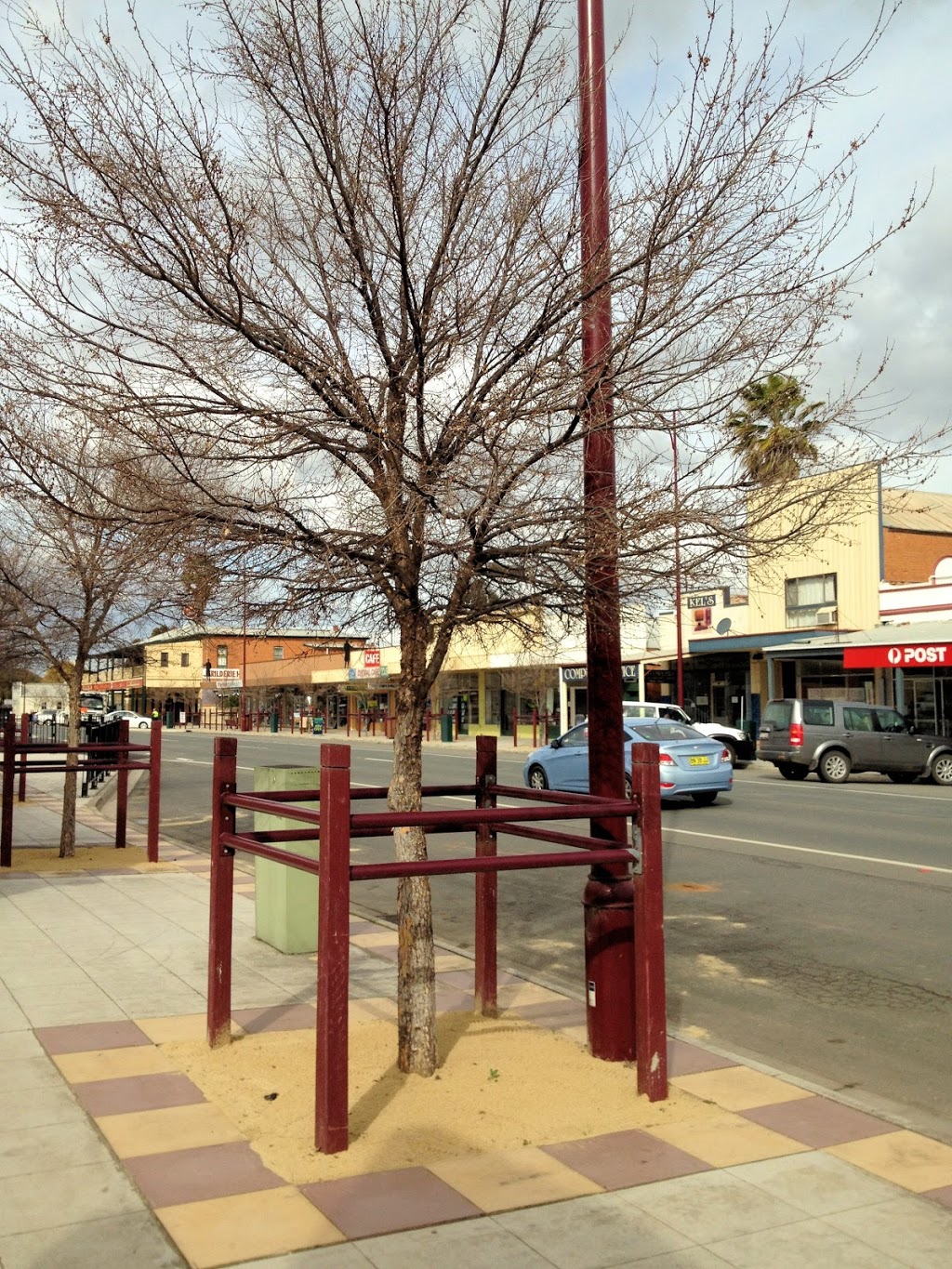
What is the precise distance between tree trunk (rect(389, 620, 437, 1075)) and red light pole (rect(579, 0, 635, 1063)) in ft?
2.54

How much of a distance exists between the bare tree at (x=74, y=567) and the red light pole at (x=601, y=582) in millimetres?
1927

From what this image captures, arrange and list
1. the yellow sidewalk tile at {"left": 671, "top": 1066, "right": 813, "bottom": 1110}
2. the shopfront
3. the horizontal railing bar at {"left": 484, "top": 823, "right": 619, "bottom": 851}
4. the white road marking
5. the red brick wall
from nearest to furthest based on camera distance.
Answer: the yellow sidewalk tile at {"left": 671, "top": 1066, "right": 813, "bottom": 1110}
the horizontal railing bar at {"left": 484, "top": 823, "right": 619, "bottom": 851}
the white road marking
the shopfront
the red brick wall

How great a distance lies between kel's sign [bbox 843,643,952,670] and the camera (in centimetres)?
2762

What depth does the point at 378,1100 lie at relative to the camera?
512cm

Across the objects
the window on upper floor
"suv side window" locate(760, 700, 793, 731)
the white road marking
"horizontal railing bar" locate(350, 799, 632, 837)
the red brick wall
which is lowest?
the white road marking

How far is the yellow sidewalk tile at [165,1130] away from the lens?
456cm

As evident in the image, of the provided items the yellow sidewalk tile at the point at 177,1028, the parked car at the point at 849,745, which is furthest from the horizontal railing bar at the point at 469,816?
the parked car at the point at 849,745

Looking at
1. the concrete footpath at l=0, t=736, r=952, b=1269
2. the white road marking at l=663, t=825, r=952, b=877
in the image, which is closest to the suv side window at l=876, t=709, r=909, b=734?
the white road marking at l=663, t=825, r=952, b=877

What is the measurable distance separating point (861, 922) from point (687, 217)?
633cm

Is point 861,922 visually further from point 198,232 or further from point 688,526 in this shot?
point 198,232

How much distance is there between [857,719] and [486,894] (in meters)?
20.1

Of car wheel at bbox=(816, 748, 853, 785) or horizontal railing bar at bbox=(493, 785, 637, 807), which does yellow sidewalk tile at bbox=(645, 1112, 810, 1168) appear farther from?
car wheel at bbox=(816, 748, 853, 785)

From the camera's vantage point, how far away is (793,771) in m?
25.3

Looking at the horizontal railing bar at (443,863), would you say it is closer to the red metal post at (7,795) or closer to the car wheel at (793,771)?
the red metal post at (7,795)
